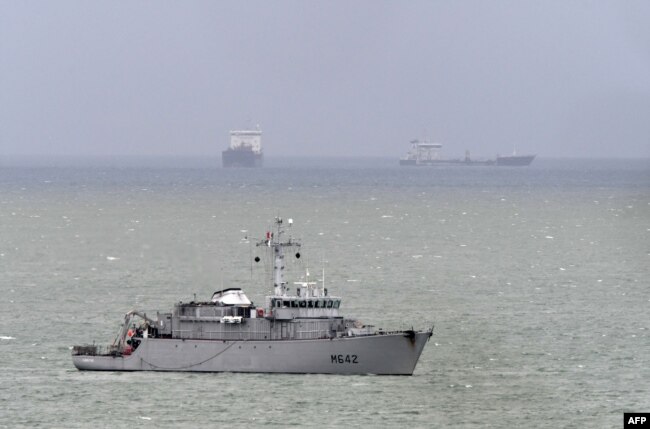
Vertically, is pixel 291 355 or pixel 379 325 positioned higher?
pixel 291 355

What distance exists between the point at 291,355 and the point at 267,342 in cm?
149

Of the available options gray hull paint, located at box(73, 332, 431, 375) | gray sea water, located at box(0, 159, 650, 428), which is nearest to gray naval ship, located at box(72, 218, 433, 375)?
gray hull paint, located at box(73, 332, 431, 375)

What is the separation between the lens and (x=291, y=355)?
293 feet

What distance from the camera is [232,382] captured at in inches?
3455

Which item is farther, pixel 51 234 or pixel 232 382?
pixel 51 234

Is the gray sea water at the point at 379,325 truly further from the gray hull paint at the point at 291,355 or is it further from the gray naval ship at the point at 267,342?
the gray naval ship at the point at 267,342

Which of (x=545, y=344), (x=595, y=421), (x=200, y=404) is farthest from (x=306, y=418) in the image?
(x=545, y=344)

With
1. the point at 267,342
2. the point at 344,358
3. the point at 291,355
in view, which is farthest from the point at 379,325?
the point at 267,342

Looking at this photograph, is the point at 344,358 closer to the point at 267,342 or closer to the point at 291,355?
the point at 291,355

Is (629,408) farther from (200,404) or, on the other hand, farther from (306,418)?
(200,404)

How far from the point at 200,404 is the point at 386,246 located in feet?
318

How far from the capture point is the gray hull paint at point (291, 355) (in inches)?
3509

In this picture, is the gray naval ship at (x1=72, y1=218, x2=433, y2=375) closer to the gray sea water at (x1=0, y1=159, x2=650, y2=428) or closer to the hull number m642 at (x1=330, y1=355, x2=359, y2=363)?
the hull number m642 at (x1=330, y1=355, x2=359, y2=363)

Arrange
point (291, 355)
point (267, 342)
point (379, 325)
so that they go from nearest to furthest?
1. point (291, 355)
2. point (267, 342)
3. point (379, 325)
